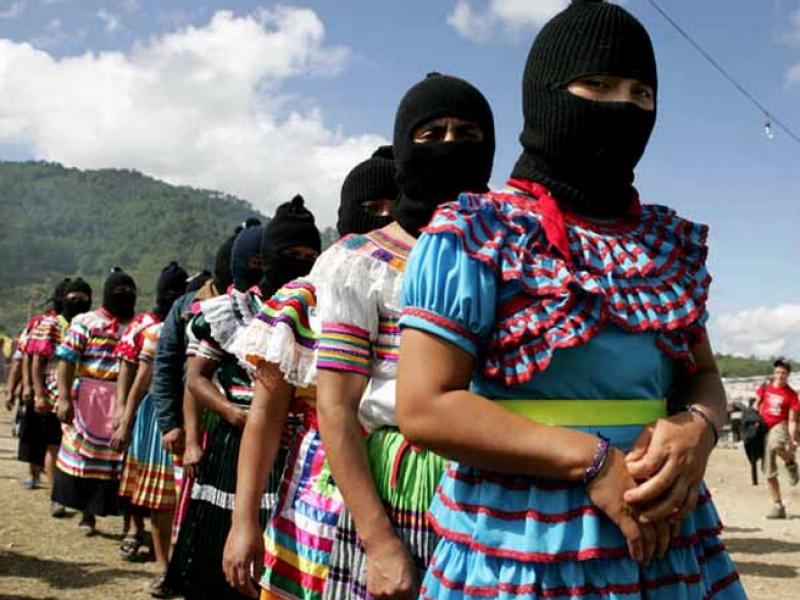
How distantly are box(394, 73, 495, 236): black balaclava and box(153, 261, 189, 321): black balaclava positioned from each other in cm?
511

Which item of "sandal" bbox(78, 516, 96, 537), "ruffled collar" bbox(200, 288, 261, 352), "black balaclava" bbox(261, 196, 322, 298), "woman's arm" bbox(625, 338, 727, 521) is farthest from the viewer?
"sandal" bbox(78, 516, 96, 537)

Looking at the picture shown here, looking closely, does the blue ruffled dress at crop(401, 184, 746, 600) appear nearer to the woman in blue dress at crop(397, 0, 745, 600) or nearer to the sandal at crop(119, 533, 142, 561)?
the woman in blue dress at crop(397, 0, 745, 600)

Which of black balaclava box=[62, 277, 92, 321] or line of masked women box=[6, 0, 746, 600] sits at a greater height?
black balaclava box=[62, 277, 92, 321]

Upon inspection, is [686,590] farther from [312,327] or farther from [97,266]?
[97,266]

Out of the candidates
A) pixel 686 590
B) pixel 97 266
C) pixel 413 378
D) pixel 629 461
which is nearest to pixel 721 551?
pixel 686 590

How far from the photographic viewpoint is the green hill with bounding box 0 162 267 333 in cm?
12706

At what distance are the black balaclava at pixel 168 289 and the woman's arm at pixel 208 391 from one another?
299 centimetres

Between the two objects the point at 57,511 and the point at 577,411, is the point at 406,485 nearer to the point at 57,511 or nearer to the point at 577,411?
the point at 577,411

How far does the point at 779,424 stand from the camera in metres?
11.8

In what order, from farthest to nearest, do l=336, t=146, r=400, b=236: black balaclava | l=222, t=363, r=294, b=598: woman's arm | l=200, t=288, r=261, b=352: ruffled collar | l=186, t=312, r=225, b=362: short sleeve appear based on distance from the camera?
1. l=186, t=312, r=225, b=362: short sleeve
2. l=200, t=288, r=261, b=352: ruffled collar
3. l=336, t=146, r=400, b=236: black balaclava
4. l=222, t=363, r=294, b=598: woman's arm

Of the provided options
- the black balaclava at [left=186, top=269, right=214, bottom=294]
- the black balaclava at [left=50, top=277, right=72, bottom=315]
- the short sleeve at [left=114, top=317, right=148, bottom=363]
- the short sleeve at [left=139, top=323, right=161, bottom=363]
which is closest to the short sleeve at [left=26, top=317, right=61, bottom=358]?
the black balaclava at [left=50, top=277, right=72, bottom=315]

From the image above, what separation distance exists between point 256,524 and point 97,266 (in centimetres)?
15091

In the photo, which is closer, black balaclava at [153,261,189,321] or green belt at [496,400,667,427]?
green belt at [496,400,667,427]

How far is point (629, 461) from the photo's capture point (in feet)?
4.84
